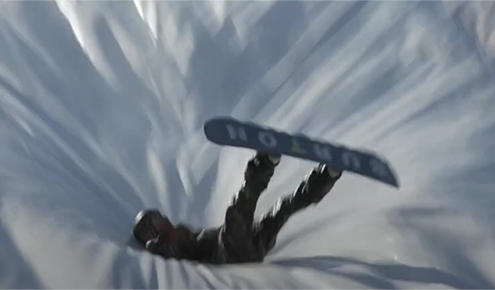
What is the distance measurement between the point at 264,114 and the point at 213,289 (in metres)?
0.24

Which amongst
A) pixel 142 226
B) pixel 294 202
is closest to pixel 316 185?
pixel 294 202

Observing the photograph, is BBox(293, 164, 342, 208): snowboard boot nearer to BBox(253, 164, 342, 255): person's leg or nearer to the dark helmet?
BBox(253, 164, 342, 255): person's leg

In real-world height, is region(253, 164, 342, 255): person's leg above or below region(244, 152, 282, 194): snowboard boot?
below

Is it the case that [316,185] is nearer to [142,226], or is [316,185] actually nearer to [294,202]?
[294,202]

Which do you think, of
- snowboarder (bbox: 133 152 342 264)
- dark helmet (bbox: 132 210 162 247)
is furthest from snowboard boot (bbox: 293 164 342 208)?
dark helmet (bbox: 132 210 162 247)

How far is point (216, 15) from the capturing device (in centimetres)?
92

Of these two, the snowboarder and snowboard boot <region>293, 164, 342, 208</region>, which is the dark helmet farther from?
snowboard boot <region>293, 164, 342, 208</region>

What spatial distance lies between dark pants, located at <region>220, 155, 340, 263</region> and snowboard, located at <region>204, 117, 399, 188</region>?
0.12 feet

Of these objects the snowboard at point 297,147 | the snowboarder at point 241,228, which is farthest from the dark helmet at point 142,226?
the snowboard at point 297,147

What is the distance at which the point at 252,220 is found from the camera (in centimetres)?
69

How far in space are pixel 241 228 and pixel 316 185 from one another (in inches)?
2.5

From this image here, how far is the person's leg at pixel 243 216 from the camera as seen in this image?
66 centimetres

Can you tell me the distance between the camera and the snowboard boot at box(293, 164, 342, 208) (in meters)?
0.65

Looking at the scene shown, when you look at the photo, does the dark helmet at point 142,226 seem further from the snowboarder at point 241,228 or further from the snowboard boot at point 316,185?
the snowboard boot at point 316,185
